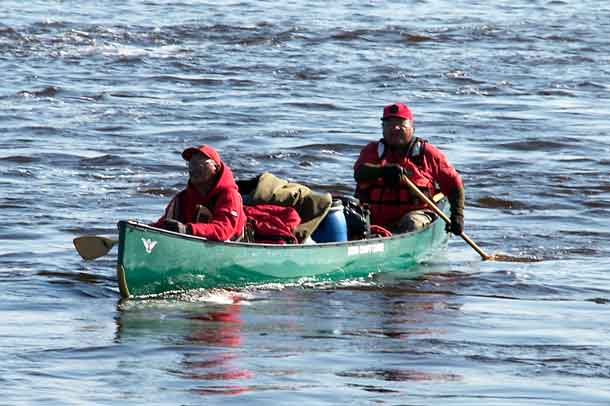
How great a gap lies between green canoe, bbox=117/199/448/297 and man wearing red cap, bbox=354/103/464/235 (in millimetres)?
385

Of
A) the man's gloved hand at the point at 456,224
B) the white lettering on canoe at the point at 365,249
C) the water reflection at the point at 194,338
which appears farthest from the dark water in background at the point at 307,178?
the man's gloved hand at the point at 456,224

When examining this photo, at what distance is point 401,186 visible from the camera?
14.3 m

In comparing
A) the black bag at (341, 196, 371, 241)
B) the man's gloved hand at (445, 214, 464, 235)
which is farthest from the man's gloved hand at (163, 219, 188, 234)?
the man's gloved hand at (445, 214, 464, 235)

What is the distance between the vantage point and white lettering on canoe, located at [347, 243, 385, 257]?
13.4m

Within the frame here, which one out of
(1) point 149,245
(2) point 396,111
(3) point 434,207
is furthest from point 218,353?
(3) point 434,207

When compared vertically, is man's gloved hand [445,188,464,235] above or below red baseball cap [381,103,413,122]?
below

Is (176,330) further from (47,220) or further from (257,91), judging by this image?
(257,91)

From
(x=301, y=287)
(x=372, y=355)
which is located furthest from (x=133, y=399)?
(x=301, y=287)

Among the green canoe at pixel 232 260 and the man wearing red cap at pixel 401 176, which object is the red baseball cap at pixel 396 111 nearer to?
the man wearing red cap at pixel 401 176

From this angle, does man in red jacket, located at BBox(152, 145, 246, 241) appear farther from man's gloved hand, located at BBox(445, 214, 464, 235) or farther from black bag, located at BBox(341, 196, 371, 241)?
man's gloved hand, located at BBox(445, 214, 464, 235)

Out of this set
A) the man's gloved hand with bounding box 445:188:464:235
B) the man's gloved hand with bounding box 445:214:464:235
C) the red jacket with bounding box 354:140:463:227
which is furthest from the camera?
the man's gloved hand with bounding box 445:214:464:235

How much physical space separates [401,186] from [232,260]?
8.05ft

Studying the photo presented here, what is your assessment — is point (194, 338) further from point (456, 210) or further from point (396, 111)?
point (456, 210)

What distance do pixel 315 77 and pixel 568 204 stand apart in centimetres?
1152
